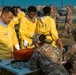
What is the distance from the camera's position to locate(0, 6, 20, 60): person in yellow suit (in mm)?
5555

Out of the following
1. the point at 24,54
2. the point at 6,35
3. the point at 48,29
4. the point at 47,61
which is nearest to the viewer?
the point at 47,61

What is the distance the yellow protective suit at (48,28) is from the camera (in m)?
6.54

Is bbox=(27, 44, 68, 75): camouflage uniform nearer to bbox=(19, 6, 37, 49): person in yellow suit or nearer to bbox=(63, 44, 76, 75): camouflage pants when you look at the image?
bbox=(63, 44, 76, 75): camouflage pants

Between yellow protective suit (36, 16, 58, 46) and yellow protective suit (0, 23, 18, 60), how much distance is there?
0.93 metres

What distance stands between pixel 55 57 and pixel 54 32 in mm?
1795

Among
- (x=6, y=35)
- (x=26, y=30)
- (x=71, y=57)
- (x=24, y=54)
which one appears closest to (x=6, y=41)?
(x=6, y=35)

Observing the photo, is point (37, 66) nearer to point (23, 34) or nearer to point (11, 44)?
point (11, 44)

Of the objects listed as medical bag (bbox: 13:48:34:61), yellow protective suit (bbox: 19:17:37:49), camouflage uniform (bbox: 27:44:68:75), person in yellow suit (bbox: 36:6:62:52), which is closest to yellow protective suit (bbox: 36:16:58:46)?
person in yellow suit (bbox: 36:6:62:52)

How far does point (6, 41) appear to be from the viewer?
574 cm

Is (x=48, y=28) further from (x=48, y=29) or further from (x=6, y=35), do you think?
(x=6, y=35)

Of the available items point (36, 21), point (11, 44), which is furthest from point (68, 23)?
point (11, 44)

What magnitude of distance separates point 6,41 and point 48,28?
1.27 m

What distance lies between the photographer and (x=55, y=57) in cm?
480

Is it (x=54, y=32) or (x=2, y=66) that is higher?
(x=54, y=32)
